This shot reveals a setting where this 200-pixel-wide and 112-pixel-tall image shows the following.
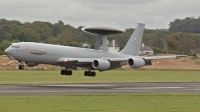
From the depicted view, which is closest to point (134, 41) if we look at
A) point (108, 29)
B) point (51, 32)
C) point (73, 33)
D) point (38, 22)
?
point (108, 29)

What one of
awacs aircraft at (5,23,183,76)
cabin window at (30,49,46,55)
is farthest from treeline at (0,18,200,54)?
cabin window at (30,49,46,55)

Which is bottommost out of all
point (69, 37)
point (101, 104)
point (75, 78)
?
point (101, 104)

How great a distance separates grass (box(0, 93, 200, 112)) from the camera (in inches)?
1017

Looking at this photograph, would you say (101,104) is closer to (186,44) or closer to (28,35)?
(28,35)

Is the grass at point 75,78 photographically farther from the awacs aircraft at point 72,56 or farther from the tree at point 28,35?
the tree at point 28,35

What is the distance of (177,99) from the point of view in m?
32.5

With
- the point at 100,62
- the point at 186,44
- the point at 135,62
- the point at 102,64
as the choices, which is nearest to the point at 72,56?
the point at 100,62

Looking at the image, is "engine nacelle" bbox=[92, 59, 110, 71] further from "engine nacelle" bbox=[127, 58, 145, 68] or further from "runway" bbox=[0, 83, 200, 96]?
"runway" bbox=[0, 83, 200, 96]

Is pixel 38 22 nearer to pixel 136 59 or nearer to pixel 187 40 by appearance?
pixel 187 40

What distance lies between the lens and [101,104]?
28.5m

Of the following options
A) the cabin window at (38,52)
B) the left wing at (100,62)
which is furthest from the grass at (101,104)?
the left wing at (100,62)

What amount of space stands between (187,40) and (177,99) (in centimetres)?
10069

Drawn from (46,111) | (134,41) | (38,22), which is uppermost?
(38,22)

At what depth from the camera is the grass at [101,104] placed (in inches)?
1017
